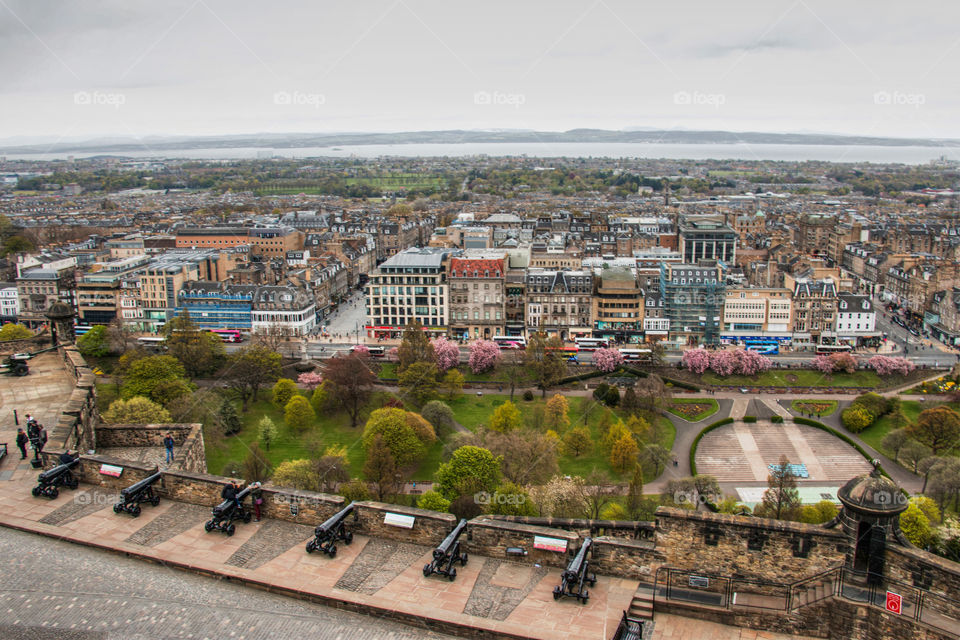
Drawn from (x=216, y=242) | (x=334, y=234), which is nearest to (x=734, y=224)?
(x=334, y=234)

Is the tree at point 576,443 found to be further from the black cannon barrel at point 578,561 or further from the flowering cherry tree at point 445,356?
the black cannon barrel at point 578,561

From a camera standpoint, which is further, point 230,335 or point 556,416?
point 230,335

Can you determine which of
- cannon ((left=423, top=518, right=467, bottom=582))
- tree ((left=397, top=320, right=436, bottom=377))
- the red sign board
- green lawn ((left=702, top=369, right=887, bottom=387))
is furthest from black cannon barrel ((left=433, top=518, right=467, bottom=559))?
green lawn ((left=702, top=369, right=887, bottom=387))

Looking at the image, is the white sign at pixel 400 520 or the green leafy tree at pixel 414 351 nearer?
the white sign at pixel 400 520

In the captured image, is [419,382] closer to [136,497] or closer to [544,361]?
[544,361]

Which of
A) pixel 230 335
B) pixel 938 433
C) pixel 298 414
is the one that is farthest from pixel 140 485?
pixel 230 335

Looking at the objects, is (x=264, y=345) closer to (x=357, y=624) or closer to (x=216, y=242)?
(x=216, y=242)

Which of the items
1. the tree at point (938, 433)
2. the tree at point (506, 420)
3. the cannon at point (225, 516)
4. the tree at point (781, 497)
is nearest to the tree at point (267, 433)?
the tree at point (506, 420)
